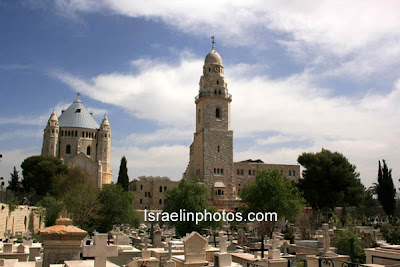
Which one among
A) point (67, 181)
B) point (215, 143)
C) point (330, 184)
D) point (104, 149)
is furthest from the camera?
point (104, 149)

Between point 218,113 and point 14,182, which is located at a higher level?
point 218,113

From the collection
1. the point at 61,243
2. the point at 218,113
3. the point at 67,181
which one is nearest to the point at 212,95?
the point at 218,113

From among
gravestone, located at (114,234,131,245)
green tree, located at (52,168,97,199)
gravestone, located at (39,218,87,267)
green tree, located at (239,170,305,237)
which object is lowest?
gravestone, located at (114,234,131,245)

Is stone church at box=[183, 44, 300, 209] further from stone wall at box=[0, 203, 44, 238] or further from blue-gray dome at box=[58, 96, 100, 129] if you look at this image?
stone wall at box=[0, 203, 44, 238]

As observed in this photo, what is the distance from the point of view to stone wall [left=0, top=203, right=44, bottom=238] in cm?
2880

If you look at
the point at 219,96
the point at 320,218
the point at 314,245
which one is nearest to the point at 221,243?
the point at 314,245

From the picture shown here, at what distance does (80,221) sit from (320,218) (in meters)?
30.1

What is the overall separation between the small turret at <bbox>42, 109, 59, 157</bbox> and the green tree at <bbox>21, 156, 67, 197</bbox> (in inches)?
330

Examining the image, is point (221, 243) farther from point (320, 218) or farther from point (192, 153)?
point (192, 153)

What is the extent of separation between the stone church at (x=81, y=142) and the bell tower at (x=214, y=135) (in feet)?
51.5

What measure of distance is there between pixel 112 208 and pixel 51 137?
34.4 meters

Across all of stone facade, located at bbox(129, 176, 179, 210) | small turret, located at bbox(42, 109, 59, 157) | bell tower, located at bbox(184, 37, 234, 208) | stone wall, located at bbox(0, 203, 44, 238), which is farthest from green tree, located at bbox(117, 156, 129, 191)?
stone wall, located at bbox(0, 203, 44, 238)

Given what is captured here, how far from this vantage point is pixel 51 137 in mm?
65312

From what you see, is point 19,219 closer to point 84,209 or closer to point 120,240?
point 84,209
